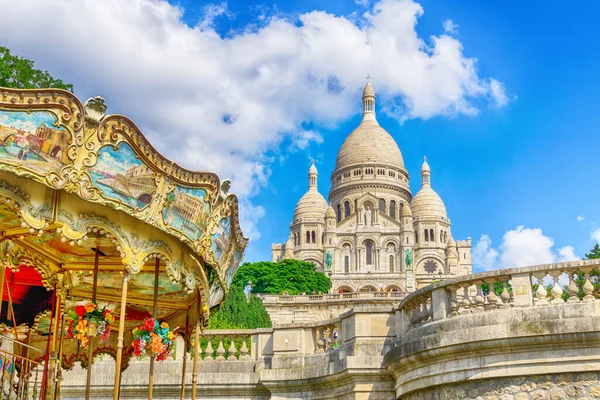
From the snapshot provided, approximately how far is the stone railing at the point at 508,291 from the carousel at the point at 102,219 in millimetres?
3341

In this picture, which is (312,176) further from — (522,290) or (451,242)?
(522,290)

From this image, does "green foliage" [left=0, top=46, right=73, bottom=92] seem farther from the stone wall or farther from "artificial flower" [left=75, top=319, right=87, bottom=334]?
the stone wall

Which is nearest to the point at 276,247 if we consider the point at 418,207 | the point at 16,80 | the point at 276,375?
the point at 418,207

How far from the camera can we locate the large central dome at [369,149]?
409 feet

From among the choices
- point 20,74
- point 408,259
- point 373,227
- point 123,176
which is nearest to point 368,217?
point 373,227

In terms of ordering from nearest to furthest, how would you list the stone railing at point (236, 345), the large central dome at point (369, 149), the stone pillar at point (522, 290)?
the stone pillar at point (522, 290) → the stone railing at point (236, 345) → the large central dome at point (369, 149)

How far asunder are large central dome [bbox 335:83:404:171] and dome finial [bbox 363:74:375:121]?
1912mm

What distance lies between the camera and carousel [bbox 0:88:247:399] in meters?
9.30

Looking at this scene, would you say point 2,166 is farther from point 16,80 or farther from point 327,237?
point 327,237

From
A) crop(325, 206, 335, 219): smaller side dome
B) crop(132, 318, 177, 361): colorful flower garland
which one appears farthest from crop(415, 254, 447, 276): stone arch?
crop(132, 318, 177, 361): colorful flower garland

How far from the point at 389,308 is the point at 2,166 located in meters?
7.02

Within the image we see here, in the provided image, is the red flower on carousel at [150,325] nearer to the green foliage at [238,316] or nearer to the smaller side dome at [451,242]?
the green foliage at [238,316]

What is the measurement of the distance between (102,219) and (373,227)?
10658cm

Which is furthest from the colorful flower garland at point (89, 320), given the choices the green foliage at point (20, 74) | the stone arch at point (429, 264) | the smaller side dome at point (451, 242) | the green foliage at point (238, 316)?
the smaller side dome at point (451, 242)
